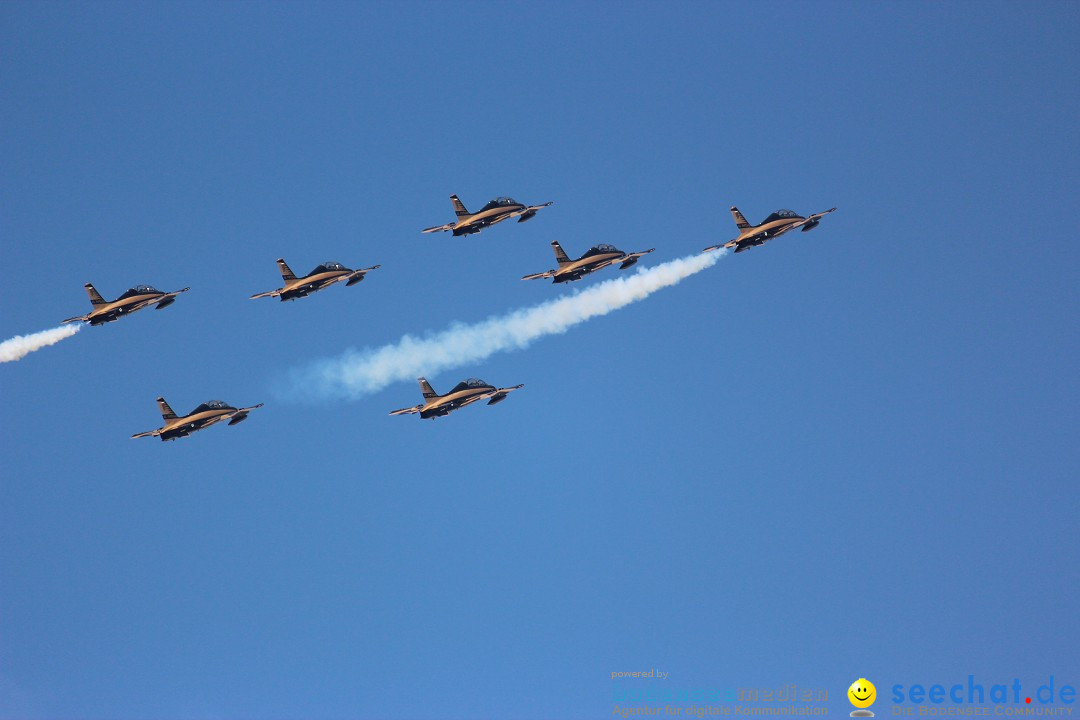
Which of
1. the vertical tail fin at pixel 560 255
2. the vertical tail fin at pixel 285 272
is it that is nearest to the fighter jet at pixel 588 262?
the vertical tail fin at pixel 560 255

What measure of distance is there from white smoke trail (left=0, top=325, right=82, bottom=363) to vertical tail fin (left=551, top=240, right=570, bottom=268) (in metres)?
48.6

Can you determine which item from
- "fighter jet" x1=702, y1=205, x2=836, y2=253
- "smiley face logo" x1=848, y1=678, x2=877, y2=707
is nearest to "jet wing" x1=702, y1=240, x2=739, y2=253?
"fighter jet" x1=702, y1=205, x2=836, y2=253

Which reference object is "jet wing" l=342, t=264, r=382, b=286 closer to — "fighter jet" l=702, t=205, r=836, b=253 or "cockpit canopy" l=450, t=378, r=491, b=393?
"cockpit canopy" l=450, t=378, r=491, b=393

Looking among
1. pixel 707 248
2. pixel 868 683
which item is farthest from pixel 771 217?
pixel 868 683

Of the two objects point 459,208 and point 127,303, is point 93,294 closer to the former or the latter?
point 127,303

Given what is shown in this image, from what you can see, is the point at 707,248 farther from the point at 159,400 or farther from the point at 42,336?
the point at 42,336

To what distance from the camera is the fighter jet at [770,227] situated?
175 meters

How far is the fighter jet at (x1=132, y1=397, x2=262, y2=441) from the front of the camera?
16450 centimetres

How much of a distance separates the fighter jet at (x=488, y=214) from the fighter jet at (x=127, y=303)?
86.3 ft

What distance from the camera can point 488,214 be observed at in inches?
6826

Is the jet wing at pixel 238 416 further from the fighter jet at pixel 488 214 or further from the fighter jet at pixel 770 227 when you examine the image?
the fighter jet at pixel 770 227

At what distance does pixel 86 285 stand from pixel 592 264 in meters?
48.6

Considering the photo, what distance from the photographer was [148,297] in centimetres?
17050

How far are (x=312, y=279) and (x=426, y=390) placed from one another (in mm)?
15535
